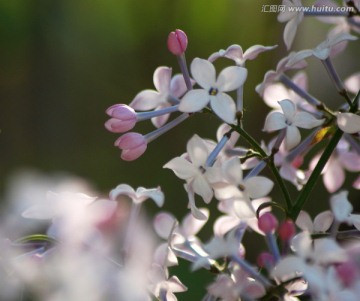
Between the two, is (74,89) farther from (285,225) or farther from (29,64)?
(285,225)

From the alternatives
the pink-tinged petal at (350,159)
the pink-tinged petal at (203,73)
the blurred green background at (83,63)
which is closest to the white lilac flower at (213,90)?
the pink-tinged petal at (203,73)

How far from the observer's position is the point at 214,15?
1.72 meters

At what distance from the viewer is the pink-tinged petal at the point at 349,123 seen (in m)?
0.40

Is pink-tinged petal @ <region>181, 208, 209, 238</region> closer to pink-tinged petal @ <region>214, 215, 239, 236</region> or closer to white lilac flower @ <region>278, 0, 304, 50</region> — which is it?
pink-tinged petal @ <region>214, 215, 239, 236</region>

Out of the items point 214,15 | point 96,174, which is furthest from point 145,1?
point 96,174

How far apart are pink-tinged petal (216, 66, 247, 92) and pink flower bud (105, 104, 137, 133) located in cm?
6

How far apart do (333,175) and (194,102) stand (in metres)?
0.17

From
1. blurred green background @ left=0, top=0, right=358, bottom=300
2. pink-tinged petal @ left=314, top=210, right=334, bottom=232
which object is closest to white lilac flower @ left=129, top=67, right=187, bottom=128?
pink-tinged petal @ left=314, top=210, right=334, bottom=232

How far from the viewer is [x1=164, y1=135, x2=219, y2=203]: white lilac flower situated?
1.21 feet

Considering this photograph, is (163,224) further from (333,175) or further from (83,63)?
(83,63)

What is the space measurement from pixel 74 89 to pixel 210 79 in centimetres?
148

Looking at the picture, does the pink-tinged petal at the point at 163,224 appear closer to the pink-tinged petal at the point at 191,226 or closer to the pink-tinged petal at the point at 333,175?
the pink-tinged petal at the point at 191,226

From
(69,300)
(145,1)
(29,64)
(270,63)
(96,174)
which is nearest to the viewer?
(69,300)

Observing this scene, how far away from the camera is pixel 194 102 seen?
38cm
